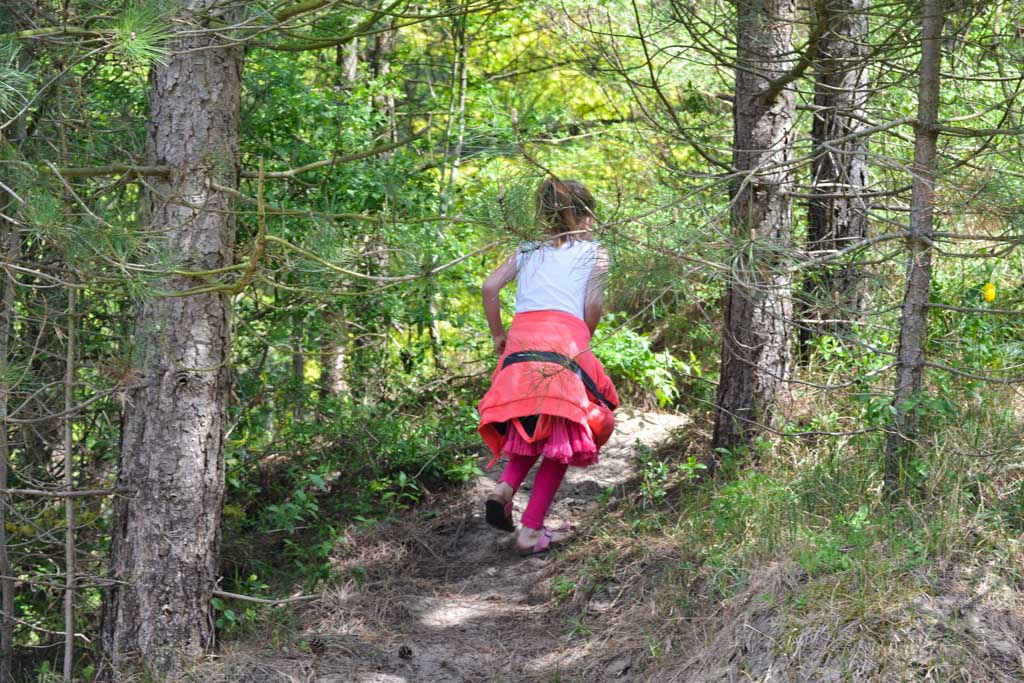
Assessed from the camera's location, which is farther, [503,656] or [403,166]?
[403,166]

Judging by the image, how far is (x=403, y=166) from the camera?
6.66m

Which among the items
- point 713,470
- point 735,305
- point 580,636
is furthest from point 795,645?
point 735,305

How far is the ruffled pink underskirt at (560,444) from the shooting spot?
16.4 ft

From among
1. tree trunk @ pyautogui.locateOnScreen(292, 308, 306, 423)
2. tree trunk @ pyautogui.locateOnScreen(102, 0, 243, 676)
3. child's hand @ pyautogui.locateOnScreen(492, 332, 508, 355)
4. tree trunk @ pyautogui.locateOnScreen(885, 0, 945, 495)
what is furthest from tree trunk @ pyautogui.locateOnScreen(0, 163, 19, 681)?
tree trunk @ pyautogui.locateOnScreen(885, 0, 945, 495)

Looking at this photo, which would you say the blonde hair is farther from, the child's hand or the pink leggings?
the pink leggings

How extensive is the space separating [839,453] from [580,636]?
1.55 metres

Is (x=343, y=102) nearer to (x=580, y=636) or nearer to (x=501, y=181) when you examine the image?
(x=501, y=181)

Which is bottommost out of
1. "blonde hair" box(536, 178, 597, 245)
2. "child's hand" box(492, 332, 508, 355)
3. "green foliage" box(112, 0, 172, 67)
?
"child's hand" box(492, 332, 508, 355)

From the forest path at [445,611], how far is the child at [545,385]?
43 centimetres

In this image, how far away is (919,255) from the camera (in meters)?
4.27

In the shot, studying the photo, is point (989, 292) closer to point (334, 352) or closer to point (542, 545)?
point (542, 545)

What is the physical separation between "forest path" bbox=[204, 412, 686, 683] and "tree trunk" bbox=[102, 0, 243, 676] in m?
0.43

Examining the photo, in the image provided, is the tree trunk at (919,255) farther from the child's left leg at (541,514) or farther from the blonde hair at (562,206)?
the child's left leg at (541,514)

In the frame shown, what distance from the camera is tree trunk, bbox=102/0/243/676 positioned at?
4.66 metres
